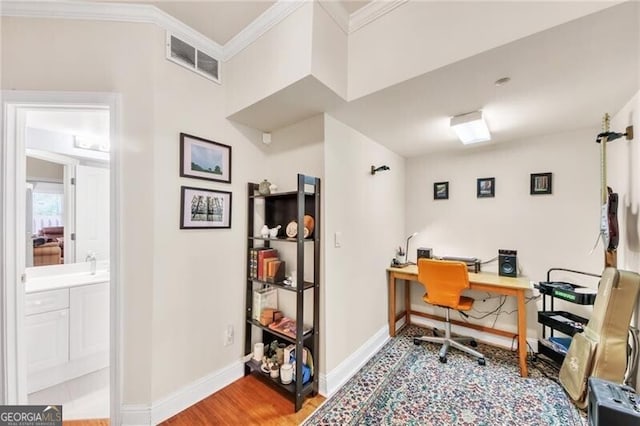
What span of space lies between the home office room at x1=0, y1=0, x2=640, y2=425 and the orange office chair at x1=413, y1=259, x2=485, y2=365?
0.07 ft

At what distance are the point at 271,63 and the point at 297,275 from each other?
1.48 m

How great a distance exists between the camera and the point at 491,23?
1.23 m

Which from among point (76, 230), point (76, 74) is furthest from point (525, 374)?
point (76, 230)

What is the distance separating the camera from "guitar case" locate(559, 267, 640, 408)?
1536 millimetres

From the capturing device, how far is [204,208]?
6.15 ft

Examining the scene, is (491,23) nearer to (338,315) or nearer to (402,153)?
(402,153)

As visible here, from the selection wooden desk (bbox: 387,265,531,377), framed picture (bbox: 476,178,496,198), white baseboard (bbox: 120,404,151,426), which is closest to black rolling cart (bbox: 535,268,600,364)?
wooden desk (bbox: 387,265,531,377)

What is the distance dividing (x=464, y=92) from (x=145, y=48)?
212 cm

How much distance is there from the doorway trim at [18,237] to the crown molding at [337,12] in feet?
4.69

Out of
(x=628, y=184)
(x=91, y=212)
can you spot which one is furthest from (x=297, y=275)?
(x=91, y=212)

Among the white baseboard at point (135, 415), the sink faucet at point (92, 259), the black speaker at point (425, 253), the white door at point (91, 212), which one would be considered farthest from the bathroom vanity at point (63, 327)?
the black speaker at point (425, 253)

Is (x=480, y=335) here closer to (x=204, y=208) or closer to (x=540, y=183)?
(x=540, y=183)

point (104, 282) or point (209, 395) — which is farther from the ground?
Answer: point (104, 282)

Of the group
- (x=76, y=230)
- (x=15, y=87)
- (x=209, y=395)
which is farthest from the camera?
(x=76, y=230)
